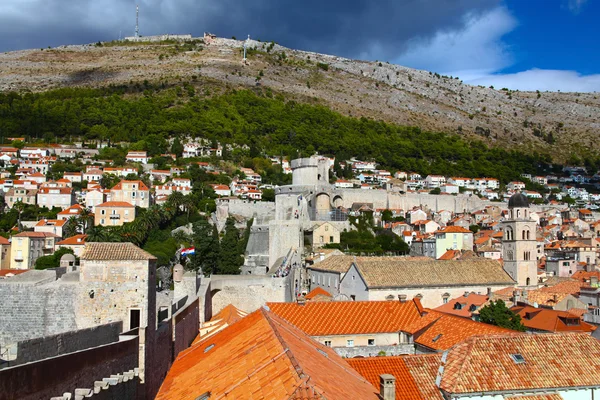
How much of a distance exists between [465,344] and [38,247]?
42.2 m

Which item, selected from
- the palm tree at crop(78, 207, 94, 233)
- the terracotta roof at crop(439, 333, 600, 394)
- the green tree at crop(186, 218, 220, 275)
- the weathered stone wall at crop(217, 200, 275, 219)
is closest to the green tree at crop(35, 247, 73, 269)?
the green tree at crop(186, 218, 220, 275)

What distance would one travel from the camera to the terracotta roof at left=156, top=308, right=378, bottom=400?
21.9 ft

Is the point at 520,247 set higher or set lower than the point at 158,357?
higher

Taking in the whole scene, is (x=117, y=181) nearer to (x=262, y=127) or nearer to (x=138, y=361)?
(x=262, y=127)

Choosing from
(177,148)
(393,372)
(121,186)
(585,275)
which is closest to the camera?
(393,372)

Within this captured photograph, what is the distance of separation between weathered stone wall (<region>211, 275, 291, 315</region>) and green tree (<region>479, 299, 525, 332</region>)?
8.27m

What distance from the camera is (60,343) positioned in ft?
33.1

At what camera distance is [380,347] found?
58.6 feet

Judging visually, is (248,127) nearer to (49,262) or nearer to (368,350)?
(49,262)

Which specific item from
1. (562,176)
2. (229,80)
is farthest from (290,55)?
(562,176)

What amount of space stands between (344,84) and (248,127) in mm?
59528

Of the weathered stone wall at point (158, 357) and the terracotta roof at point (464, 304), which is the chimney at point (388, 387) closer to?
the weathered stone wall at point (158, 357)

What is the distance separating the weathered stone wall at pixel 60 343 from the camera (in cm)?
912

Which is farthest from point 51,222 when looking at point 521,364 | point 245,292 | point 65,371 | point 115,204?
point 521,364
